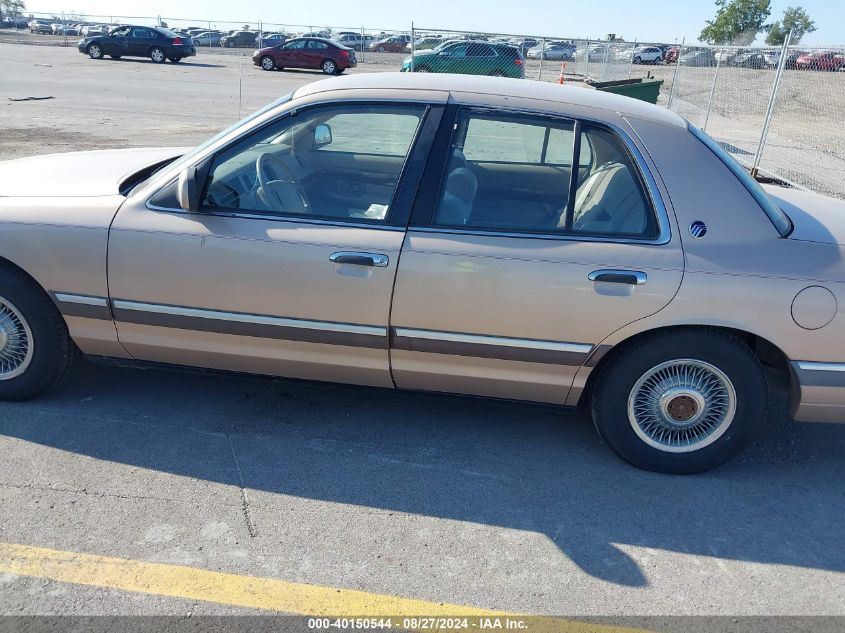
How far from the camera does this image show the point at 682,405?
137 inches

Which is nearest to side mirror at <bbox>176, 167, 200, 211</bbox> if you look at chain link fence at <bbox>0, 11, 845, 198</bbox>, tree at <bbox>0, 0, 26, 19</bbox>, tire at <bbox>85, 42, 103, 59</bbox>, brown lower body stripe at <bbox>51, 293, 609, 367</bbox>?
brown lower body stripe at <bbox>51, 293, 609, 367</bbox>

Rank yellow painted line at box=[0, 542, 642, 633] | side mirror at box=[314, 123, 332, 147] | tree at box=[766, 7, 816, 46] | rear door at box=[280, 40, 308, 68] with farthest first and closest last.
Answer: tree at box=[766, 7, 816, 46] → rear door at box=[280, 40, 308, 68] → side mirror at box=[314, 123, 332, 147] → yellow painted line at box=[0, 542, 642, 633]

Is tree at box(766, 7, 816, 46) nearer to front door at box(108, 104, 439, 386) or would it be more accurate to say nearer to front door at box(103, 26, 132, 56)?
front door at box(103, 26, 132, 56)

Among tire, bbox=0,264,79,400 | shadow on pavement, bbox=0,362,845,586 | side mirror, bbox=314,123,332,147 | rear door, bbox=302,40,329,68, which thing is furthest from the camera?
rear door, bbox=302,40,329,68

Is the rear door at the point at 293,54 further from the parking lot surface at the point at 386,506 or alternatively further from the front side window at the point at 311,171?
the parking lot surface at the point at 386,506

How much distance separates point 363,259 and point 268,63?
99.0ft

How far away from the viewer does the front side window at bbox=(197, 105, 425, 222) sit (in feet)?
11.6

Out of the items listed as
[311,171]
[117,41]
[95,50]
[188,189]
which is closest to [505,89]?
[311,171]

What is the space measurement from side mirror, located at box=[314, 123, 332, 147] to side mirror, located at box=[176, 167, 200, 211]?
87 centimetres

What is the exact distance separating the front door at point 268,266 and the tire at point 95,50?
107 feet

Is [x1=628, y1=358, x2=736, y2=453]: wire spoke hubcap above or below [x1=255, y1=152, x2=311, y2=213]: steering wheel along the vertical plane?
below

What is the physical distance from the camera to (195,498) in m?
3.23

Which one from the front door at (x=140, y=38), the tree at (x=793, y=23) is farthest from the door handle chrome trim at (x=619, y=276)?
the tree at (x=793, y=23)

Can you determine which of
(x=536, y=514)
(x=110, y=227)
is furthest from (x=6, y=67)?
(x=536, y=514)
